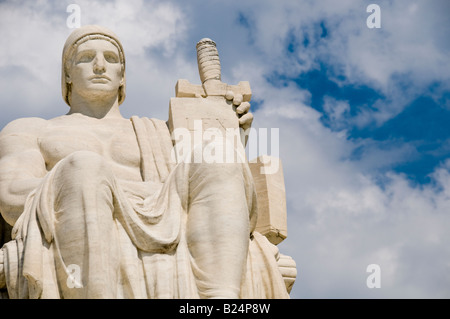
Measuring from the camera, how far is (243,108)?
12.4 metres

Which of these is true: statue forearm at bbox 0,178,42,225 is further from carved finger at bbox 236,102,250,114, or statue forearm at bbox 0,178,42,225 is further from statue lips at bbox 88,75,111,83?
carved finger at bbox 236,102,250,114

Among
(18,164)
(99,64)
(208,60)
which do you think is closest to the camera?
(18,164)

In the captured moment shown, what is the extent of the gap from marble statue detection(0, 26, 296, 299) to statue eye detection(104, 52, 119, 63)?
60.0 inches

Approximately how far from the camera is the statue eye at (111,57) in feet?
38.9

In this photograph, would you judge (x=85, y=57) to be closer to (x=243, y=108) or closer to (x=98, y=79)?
(x=98, y=79)

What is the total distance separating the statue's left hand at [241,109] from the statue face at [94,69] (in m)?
1.50

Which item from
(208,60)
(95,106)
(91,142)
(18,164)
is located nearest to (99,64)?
(95,106)

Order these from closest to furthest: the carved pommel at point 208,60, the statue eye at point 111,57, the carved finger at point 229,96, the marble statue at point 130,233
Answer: the marble statue at point 130,233
the statue eye at point 111,57
the carved finger at point 229,96
the carved pommel at point 208,60

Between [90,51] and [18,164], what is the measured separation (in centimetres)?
183

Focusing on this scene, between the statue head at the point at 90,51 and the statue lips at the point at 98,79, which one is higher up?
the statue head at the point at 90,51

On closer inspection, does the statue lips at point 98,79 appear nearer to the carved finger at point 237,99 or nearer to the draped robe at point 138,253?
the carved finger at point 237,99

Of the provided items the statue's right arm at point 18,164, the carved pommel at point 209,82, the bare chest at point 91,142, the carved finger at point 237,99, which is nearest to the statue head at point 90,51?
the bare chest at point 91,142
